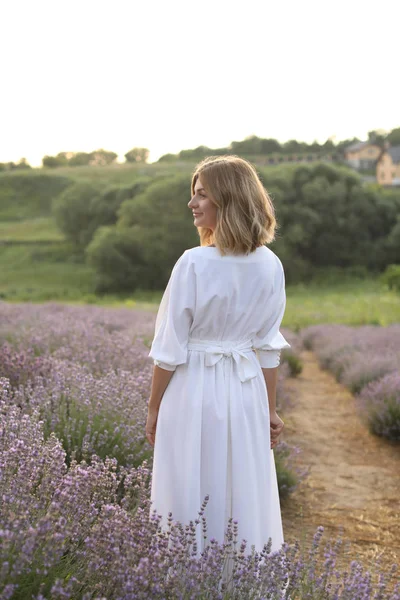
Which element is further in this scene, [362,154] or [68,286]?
[362,154]

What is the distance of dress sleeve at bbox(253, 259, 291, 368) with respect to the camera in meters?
2.62

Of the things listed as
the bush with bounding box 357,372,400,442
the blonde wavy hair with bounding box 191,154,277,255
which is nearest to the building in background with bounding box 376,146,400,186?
the bush with bounding box 357,372,400,442

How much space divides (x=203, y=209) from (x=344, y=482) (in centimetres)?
330

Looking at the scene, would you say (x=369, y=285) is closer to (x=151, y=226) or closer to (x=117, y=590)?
(x=151, y=226)

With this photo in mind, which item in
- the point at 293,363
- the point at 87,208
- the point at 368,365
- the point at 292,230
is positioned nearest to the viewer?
the point at 368,365

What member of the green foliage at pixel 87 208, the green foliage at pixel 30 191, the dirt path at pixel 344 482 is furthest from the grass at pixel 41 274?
the dirt path at pixel 344 482

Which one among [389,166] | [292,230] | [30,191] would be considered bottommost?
[292,230]

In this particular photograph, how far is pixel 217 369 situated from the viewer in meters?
2.53

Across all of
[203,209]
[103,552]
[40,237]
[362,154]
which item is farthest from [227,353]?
[362,154]

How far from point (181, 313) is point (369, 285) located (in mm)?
31595

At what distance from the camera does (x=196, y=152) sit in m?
68.4

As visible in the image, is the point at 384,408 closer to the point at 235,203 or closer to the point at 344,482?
the point at 344,482

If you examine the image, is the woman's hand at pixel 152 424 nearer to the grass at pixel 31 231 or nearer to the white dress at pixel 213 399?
the white dress at pixel 213 399

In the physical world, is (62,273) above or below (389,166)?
below
